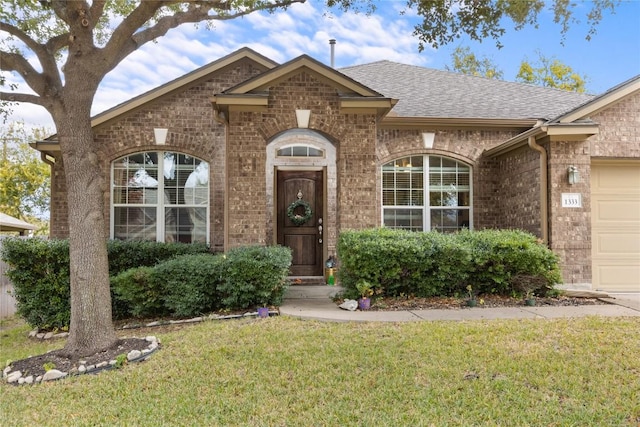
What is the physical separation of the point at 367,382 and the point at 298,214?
5.81m

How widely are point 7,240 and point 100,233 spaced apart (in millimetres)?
2868

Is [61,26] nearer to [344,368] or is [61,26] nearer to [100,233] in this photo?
[100,233]

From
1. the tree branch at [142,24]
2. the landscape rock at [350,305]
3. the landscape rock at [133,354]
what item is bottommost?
the landscape rock at [133,354]

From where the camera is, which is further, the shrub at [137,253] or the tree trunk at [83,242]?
the shrub at [137,253]

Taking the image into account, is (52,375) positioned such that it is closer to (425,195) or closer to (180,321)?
(180,321)

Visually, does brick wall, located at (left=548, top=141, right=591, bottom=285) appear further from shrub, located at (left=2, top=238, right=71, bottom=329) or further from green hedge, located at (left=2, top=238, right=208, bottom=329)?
shrub, located at (left=2, top=238, right=71, bottom=329)

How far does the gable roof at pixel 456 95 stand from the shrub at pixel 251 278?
15.2 feet

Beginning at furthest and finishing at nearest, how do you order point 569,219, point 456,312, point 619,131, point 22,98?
1. point 619,131
2. point 569,219
3. point 456,312
4. point 22,98

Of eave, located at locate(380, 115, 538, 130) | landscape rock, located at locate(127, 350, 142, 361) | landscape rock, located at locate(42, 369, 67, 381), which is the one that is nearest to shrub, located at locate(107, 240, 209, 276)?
landscape rock, located at locate(127, 350, 142, 361)

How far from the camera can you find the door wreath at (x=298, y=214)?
9.20 meters

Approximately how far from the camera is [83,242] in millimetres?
4797

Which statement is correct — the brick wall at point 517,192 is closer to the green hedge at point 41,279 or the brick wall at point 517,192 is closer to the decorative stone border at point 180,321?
the decorative stone border at point 180,321

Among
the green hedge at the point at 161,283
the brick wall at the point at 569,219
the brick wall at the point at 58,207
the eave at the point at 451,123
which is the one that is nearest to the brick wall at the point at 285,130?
Result: the green hedge at the point at 161,283

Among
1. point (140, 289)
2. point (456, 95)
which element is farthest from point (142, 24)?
point (456, 95)
